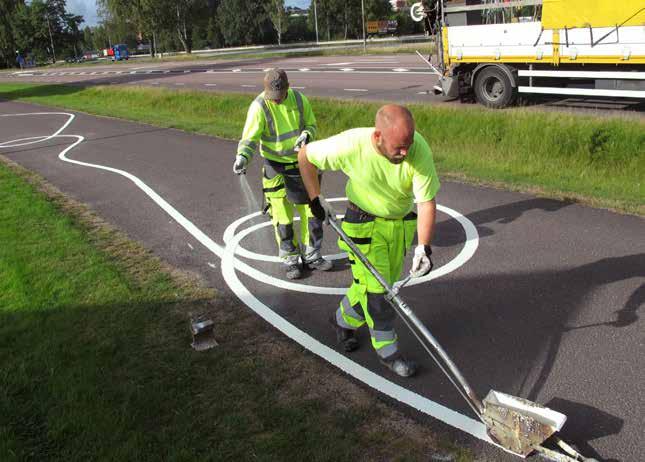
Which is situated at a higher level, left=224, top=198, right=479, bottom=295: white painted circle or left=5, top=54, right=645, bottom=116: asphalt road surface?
left=5, top=54, right=645, bottom=116: asphalt road surface

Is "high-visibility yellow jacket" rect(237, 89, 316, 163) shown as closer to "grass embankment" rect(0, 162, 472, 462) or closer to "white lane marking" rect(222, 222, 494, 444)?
"white lane marking" rect(222, 222, 494, 444)

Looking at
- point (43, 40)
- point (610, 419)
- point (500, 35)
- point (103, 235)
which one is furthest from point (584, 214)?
point (43, 40)

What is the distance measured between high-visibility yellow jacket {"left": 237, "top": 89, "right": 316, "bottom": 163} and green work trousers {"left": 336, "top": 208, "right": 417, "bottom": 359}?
5.69ft

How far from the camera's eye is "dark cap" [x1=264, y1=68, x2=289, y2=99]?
558cm

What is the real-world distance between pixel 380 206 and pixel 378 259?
429 millimetres

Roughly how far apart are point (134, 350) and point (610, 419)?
12.1 ft

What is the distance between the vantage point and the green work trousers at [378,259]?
13.8ft

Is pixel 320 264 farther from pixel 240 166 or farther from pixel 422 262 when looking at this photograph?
pixel 422 262

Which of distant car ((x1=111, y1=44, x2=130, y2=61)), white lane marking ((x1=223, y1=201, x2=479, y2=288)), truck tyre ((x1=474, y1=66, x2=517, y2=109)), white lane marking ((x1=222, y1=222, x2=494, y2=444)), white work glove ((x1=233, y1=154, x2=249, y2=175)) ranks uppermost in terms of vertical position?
distant car ((x1=111, y1=44, x2=130, y2=61))

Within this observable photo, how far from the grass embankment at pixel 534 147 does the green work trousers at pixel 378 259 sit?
→ 464cm

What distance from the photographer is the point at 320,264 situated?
20.7ft

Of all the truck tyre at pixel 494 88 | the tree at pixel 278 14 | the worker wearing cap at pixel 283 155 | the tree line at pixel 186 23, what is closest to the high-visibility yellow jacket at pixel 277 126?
the worker wearing cap at pixel 283 155

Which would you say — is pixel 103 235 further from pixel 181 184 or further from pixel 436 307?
pixel 436 307

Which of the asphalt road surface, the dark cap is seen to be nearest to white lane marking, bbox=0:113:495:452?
the dark cap
